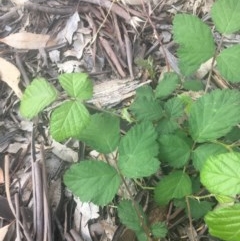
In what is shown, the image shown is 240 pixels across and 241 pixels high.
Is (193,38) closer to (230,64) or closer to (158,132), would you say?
(230,64)

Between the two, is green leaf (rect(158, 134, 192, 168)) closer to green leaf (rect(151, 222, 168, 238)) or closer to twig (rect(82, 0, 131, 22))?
green leaf (rect(151, 222, 168, 238))

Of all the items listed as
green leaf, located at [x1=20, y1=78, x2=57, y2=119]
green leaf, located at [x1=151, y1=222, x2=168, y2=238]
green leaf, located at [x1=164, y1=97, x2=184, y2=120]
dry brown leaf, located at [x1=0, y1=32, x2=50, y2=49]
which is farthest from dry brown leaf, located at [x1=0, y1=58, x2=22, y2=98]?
green leaf, located at [x1=151, y1=222, x2=168, y2=238]

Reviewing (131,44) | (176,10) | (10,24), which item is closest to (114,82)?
(131,44)

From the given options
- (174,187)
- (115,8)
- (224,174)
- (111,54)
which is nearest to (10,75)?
(111,54)

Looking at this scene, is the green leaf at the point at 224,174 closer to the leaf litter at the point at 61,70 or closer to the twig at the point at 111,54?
the leaf litter at the point at 61,70

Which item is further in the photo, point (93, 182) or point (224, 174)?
point (93, 182)

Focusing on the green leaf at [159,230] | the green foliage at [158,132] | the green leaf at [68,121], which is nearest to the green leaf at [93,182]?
the green foliage at [158,132]
